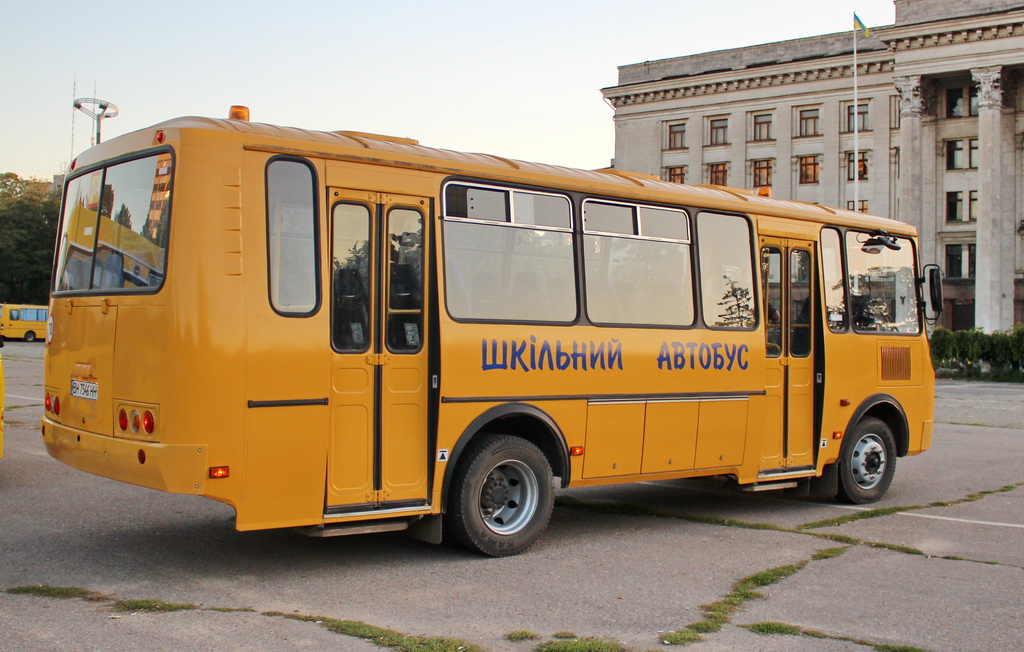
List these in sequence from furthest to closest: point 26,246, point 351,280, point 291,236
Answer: point 26,246 → point 351,280 → point 291,236

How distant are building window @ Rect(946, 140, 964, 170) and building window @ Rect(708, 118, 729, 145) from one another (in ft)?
47.1

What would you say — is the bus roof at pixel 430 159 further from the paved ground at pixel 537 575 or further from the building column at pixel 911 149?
the building column at pixel 911 149

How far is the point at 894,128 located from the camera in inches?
2547

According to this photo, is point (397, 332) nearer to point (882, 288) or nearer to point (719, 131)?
point (882, 288)

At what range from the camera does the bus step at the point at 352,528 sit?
7156mm

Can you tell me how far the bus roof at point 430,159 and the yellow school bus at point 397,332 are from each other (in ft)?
0.07

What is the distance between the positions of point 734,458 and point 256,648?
555 cm

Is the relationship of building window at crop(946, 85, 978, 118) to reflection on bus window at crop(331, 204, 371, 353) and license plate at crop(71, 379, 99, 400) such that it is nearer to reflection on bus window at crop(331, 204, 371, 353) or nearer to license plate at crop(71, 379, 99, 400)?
reflection on bus window at crop(331, 204, 371, 353)

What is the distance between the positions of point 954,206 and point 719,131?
16.3 metres

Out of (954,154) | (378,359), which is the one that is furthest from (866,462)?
(954,154)

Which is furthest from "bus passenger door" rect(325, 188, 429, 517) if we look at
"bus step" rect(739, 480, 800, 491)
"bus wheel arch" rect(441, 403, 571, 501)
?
"bus step" rect(739, 480, 800, 491)

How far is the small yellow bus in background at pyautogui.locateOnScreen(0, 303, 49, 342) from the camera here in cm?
7000

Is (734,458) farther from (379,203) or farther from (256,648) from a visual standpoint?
(256,648)

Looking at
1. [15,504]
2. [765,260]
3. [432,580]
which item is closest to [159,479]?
[432,580]
